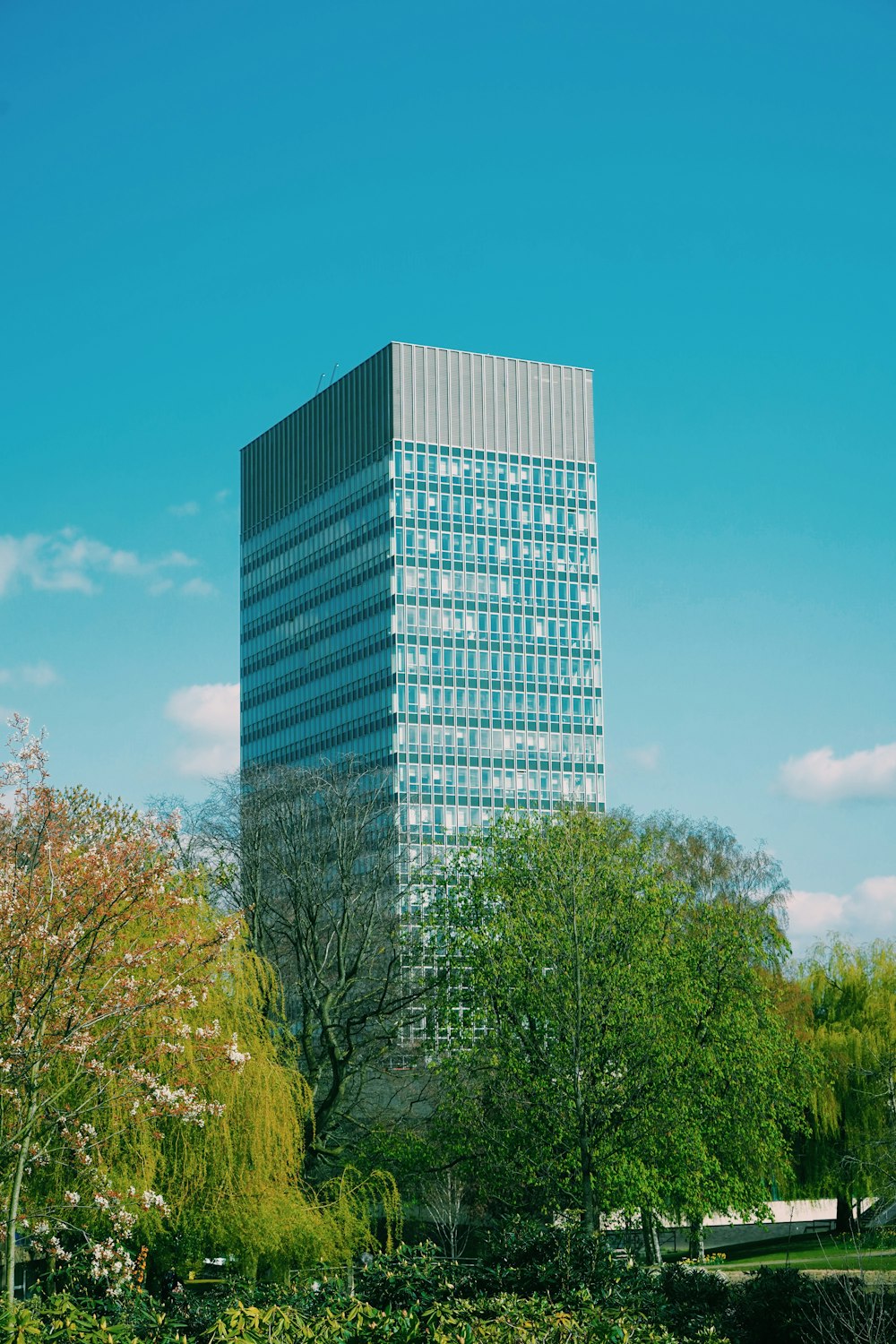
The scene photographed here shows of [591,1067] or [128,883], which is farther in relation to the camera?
[591,1067]

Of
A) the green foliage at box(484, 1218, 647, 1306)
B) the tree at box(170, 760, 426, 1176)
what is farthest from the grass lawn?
the green foliage at box(484, 1218, 647, 1306)

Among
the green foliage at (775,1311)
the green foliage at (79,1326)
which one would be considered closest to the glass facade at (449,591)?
the green foliage at (775,1311)

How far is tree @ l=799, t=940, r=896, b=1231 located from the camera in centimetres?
4712

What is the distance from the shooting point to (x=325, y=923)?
52.0 m

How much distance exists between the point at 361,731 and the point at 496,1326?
396 ft

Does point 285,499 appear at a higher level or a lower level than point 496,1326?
higher

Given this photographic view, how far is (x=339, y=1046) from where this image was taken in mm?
44188

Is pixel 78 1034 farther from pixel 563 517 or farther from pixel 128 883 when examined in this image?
pixel 563 517

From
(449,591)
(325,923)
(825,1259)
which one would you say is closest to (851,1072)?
(825,1259)

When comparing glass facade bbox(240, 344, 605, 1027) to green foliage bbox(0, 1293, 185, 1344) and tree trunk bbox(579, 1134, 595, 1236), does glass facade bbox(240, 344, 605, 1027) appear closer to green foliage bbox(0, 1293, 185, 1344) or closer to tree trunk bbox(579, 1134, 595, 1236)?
tree trunk bbox(579, 1134, 595, 1236)

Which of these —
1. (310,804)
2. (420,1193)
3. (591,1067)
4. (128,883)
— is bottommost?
(420,1193)

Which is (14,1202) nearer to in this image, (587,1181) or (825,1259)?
(587,1181)

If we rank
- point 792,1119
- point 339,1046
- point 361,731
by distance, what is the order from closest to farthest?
point 792,1119, point 339,1046, point 361,731

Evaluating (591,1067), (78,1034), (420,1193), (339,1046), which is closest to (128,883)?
(78,1034)
